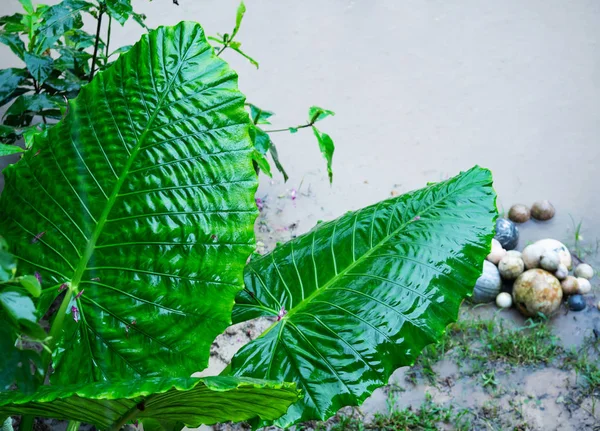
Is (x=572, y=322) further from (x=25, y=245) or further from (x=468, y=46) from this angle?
(x=25, y=245)

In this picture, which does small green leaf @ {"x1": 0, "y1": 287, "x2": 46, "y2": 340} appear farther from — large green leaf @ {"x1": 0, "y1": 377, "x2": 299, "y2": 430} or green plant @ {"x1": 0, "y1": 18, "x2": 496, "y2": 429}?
green plant @ {"x1": 0, "y1": 18, "x2": 496, "y2": 429}

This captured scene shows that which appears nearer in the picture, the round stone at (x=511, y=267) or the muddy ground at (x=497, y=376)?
the muddy ground at (x=497, y=376)

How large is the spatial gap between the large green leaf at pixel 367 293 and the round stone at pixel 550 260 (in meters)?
1.17

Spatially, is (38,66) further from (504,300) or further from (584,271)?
(584,271)

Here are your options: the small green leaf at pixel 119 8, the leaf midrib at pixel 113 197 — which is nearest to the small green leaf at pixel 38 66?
the small green leaf at pixel 119 8

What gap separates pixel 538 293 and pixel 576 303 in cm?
15

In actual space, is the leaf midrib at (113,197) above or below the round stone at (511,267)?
above

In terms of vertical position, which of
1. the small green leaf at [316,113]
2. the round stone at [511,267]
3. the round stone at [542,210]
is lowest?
the round stone at [511,267]

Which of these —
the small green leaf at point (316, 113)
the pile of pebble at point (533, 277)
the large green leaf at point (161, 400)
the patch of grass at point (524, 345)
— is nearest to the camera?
the large green leaf at point (161, 400)

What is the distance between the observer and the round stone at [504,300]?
229 centimetres

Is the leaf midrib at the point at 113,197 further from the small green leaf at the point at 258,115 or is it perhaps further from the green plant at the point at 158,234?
the small green leaf at the point at 258,115

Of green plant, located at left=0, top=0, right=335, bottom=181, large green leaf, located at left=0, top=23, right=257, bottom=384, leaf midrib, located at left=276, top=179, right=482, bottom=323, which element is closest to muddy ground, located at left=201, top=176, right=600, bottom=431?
green plant, located at left=0, top=0, right=335, bottom=181

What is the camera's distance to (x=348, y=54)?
3166 mm

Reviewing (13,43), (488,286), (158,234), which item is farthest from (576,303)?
(13,43)
